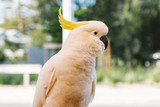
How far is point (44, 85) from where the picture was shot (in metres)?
0.85

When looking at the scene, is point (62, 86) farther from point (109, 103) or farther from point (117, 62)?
point (117, 62)

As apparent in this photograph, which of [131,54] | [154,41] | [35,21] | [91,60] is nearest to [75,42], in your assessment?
[91,60]

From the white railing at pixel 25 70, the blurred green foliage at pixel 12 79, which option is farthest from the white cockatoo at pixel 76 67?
the blurred green foliage at pixel 12 79

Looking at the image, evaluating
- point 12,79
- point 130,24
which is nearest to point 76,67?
point 12,79

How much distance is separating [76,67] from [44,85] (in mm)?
165

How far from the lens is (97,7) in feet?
28.5

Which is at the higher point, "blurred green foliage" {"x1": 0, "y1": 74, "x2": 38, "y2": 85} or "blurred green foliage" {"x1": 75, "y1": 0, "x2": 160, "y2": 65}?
"blurred green foliage" {"x1": 75, "y1": 0, "x2": 160, "y2": 65}

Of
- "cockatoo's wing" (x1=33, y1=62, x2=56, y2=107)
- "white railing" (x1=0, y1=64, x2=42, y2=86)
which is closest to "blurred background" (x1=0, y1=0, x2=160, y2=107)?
"white railing" (x1=0, y1=64, x2=42, y2=86)

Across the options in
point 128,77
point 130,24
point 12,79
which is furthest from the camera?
point 130,24

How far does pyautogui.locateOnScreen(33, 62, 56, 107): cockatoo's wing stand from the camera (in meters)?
0.83

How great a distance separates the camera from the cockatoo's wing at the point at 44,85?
83 cm

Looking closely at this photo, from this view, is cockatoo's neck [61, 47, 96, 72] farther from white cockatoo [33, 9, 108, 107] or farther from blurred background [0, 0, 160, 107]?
blurred background [0, 0, 160, 107]

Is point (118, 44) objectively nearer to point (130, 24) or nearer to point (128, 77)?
point (130, 24)

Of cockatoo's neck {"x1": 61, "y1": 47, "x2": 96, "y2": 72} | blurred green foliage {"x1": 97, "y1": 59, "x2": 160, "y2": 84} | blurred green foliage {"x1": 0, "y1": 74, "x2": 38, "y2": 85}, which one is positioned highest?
cockatoo's neck {"x1": 61, "y1": 47, "x2": 96, "y2": 72}
